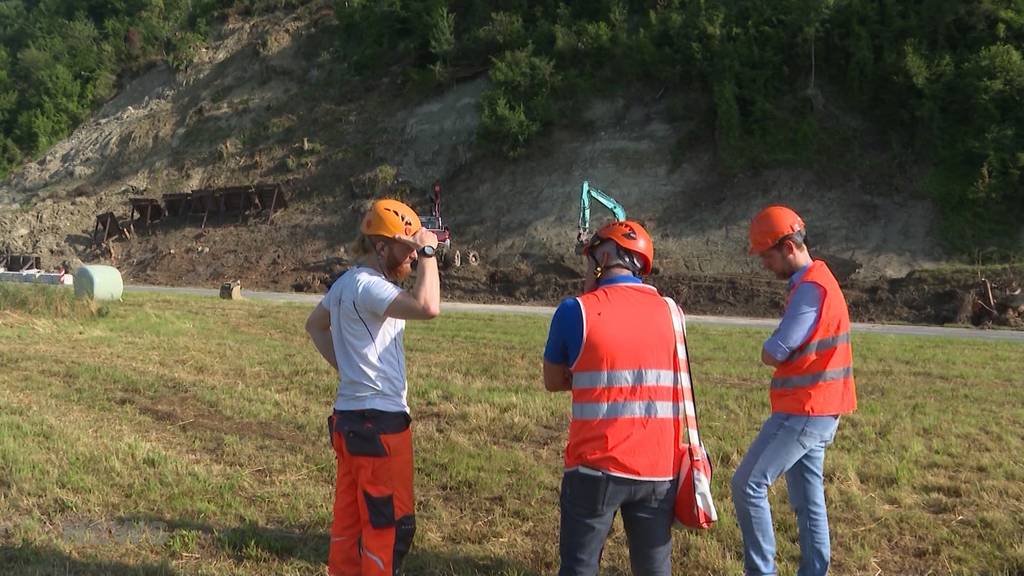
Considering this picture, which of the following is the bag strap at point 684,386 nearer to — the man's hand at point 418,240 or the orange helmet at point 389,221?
the man's hand at point 418,240

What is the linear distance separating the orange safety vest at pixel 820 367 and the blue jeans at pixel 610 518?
45.7 inches

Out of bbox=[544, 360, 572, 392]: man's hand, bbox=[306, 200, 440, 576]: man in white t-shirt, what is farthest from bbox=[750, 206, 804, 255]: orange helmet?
bbox=[306, 200, 440, 576]: man in white t-shirt

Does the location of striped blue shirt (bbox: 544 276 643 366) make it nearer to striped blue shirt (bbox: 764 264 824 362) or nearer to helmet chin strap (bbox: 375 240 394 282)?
helmet chin strap (bbox: 375 240 394 282)

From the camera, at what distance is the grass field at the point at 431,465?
200 inches

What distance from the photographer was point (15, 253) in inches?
1718

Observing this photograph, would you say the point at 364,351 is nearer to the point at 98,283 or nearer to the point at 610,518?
the point at 610,518

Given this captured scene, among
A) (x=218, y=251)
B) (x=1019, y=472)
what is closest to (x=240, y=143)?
(x=218, y=251)

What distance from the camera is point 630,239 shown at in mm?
3475

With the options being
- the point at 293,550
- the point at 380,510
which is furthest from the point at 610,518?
the point at 293,550

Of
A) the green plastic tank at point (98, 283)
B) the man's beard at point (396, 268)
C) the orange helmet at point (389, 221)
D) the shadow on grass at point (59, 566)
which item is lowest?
the shadow on grass at point (59, 566)

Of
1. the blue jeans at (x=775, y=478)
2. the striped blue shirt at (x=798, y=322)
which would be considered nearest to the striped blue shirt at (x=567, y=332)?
the striped blue shirt at (x=798, y=322)

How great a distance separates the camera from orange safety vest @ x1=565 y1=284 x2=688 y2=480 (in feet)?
10.8

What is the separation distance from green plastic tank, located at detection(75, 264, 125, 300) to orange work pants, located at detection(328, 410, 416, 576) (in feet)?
57.3

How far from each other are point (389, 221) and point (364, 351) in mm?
600
